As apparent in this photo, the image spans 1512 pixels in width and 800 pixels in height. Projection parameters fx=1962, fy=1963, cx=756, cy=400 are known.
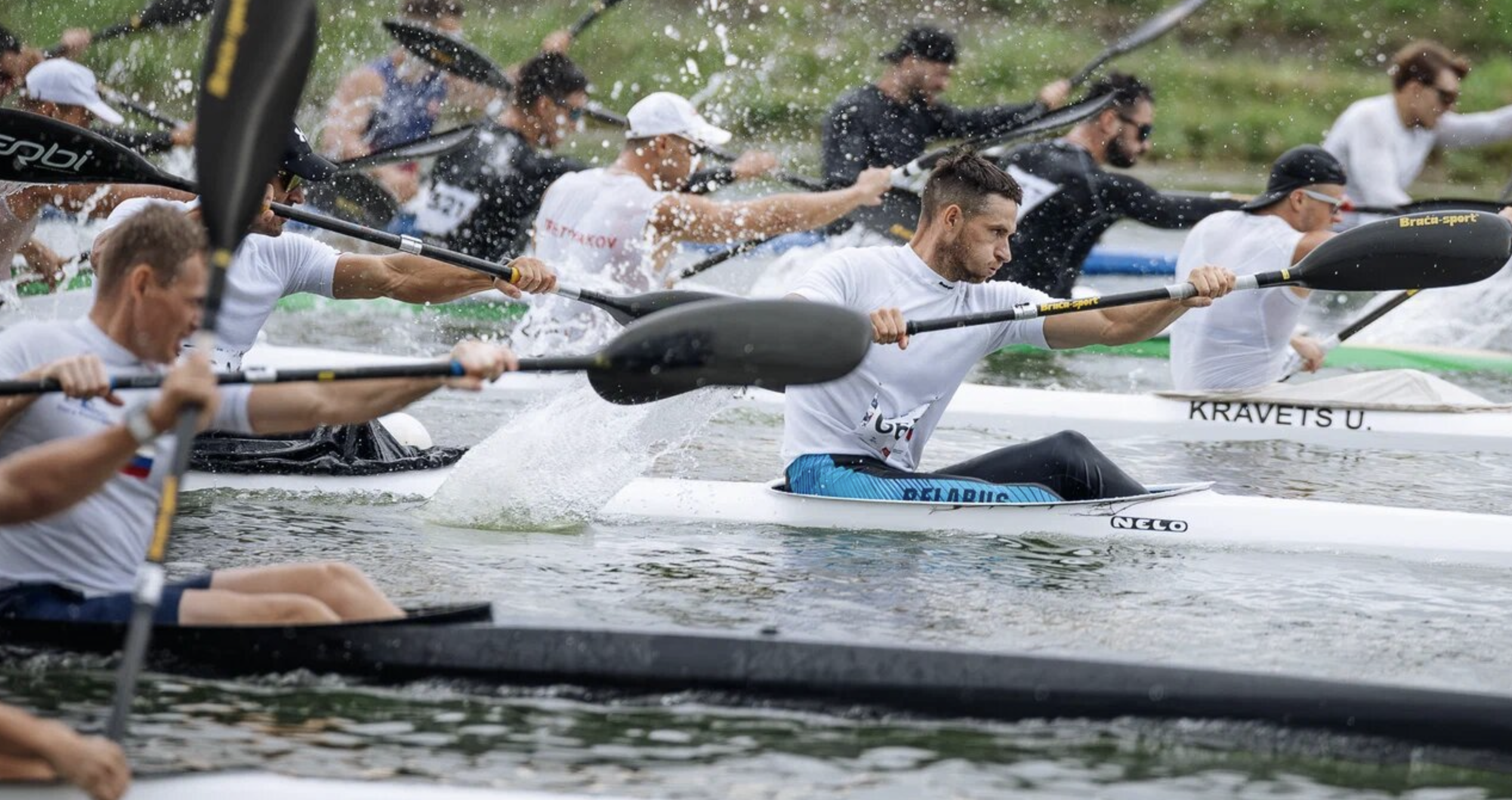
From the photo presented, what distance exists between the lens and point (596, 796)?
4023mm

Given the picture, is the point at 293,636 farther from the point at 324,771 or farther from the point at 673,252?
the point at 673,252

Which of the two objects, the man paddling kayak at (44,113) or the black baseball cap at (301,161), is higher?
the man paddling kayak at (44,113)

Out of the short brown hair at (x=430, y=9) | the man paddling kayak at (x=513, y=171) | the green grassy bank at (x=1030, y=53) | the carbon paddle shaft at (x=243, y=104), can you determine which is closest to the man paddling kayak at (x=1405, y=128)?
the man paddling kayak at (x=513, y=171)

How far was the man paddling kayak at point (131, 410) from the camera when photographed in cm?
421

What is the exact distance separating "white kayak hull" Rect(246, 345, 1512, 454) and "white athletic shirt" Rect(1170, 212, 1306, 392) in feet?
0.89

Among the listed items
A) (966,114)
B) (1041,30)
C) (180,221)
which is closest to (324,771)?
(180,221)

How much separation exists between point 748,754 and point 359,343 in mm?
7108

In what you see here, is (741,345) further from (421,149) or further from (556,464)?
(421,149)

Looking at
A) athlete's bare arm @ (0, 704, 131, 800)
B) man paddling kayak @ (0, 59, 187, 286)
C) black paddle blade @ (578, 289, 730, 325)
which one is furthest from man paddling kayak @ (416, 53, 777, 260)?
athlete's bare arm @ (0, 704, 131, 800)

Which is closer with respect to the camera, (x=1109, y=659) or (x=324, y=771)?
(x=324, y=771)

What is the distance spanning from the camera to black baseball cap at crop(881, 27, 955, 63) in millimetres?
12055

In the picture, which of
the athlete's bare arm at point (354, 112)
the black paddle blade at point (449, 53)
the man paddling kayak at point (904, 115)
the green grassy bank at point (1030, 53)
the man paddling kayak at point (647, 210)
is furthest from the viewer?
the green grassy bank at point (1030, 53)

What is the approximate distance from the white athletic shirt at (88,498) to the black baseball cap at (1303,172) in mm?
5581

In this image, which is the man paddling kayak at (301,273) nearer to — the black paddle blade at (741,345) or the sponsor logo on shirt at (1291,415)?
the black paddle blade at (741,345)
